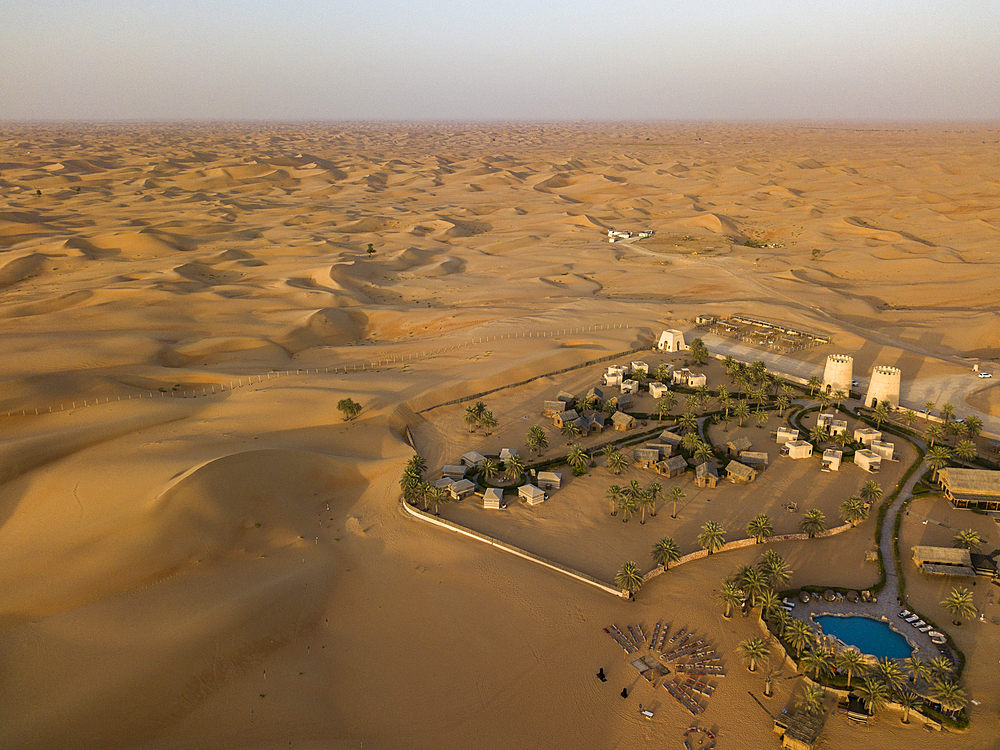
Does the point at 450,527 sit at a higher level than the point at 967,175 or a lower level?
lower

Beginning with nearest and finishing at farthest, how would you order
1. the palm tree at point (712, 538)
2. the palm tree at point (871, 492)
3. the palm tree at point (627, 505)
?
1. the palm tree at point (712, 538)
2. the palm tree at point (627, 505)
3. the palm tree at point (871, 492)

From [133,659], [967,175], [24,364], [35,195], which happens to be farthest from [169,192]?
[967,175]

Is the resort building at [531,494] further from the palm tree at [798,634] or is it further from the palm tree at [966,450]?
the palm tree at [966,450]

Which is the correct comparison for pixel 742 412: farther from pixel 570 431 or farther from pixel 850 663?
pixel 850 663

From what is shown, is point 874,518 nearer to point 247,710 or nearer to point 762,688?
point 762,688

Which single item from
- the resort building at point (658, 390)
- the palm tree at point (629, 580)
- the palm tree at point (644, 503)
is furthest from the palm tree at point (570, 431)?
the palm tree at point (629, 580)

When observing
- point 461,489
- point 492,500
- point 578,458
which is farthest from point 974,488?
point 461,489

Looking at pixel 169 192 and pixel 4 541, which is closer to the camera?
pixel 4 541
